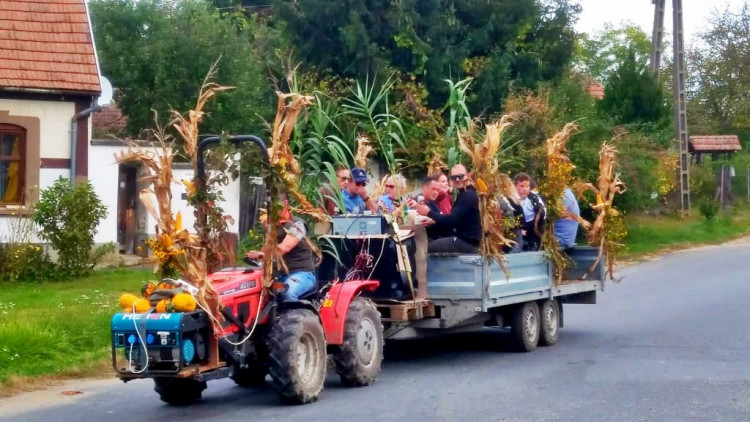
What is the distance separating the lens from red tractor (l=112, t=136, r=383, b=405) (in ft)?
28.6

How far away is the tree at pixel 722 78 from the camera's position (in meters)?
50.3

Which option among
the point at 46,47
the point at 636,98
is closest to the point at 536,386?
the point at 46,47

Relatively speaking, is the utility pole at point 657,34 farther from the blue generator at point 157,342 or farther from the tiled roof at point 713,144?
the blue generator at point 157,342

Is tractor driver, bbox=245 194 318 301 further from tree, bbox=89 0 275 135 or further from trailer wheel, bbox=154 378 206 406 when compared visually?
tree, bbox=89 0 275 135

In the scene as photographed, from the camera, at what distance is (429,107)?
26625mm

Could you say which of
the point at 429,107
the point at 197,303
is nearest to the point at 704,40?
the point at 429,107

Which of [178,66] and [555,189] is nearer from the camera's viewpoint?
[555,189]

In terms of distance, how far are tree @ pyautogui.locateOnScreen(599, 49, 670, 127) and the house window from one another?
18.7 metres

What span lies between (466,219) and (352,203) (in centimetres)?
133

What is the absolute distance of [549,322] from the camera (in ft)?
44.0

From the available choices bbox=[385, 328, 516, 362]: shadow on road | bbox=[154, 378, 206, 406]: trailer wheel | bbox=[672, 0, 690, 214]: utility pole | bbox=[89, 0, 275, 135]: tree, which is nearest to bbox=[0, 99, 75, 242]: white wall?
bbox=[89, 0, 275, 135]: tree

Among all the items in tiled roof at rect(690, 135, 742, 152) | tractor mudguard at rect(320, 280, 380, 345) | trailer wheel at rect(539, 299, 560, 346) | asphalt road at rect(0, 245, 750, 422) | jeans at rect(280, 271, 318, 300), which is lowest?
asphalt road at rect(0, 245, 750, 422)

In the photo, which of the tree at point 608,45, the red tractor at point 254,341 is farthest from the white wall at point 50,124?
the tree at point 608,45

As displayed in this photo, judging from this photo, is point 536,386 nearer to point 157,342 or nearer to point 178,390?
point 178,390
